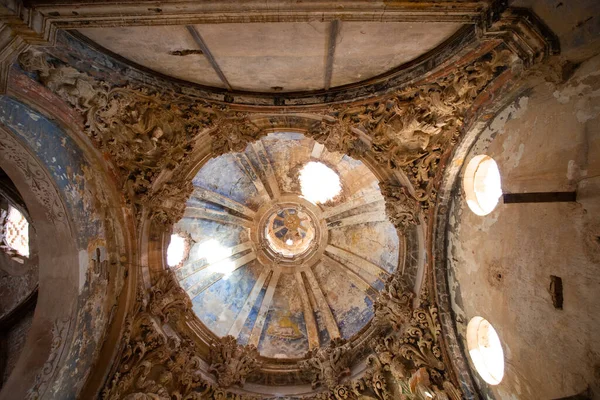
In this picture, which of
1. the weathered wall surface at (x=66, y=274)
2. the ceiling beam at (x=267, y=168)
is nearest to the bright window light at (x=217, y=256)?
the ceiling beam at (x=267, y=168)

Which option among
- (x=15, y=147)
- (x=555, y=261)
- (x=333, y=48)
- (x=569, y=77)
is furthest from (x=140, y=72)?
(x=555, y=261)

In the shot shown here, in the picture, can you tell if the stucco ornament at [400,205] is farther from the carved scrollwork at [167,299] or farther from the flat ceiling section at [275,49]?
the carved scrollwork at [167,299]

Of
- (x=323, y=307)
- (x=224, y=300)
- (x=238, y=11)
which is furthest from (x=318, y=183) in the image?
(x=238, y=11)

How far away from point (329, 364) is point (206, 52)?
851 cm

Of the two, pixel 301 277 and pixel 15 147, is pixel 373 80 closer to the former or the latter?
pixel 15 147

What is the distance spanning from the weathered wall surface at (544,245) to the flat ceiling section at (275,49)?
1.96m

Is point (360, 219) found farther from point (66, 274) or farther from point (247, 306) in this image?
point (66, 274)

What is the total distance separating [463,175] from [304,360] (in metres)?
7.06

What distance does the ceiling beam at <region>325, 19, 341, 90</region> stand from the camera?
18.4 feet

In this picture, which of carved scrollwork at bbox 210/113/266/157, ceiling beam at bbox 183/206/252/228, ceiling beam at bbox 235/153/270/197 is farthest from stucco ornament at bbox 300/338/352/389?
carved scrollwork at bbox 210/113/266/157

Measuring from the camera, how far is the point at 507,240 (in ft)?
20.5

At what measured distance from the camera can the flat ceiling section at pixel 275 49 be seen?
567 centimetres

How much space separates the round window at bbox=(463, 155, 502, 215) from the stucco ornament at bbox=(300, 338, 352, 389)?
5644 millimetres

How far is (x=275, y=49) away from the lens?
6.21m
